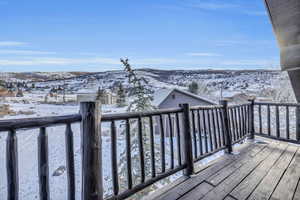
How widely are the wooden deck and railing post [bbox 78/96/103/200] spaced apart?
73 centimetres

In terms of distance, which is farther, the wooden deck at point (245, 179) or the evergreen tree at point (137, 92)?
the evergreen tree at point (137, 92)

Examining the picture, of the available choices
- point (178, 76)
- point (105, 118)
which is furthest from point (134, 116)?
point (178, 76)

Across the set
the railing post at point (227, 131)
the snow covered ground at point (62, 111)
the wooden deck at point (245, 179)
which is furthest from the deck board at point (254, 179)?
the snow covered ground at point (62, 111)

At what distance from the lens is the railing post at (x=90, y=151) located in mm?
1511

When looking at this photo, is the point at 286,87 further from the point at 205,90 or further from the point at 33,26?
the point at 33,26

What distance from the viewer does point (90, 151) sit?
5.00 ft

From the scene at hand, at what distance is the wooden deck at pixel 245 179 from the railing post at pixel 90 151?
0.73 meters

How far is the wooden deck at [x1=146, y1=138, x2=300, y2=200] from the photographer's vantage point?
6.54ft

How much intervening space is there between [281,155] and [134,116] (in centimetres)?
287

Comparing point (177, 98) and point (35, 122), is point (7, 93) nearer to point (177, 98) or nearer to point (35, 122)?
point (177, 98)

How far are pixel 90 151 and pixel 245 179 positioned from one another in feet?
6.38

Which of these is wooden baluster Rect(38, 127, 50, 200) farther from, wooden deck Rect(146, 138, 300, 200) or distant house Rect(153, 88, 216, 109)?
distant house Rect(153, 88, 216, 109)

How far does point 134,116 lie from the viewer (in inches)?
76.3

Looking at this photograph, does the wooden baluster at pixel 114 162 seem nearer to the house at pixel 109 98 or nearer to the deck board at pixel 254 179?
the deck board at pixel 254 179
